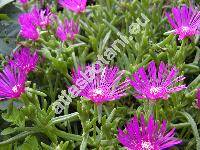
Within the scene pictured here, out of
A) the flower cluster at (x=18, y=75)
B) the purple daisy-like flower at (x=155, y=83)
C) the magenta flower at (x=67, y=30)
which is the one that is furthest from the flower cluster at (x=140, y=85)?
the magenta flower at (x=67, y=30)

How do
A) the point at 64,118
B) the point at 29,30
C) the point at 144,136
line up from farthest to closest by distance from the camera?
the point at 29,30, the point at 64,118, the point at 144,136

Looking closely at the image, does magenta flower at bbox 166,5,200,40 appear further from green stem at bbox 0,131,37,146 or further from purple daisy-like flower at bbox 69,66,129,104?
green stem at bbox 0,131,37,146

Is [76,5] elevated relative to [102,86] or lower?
elevated

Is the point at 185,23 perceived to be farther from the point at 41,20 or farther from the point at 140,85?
the point at 41,20

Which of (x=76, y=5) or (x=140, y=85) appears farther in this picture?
(x=76, y=5)

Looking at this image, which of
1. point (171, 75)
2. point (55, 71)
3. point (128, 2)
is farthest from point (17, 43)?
point (171, 75)

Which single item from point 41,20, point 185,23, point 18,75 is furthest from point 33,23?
point 185,23

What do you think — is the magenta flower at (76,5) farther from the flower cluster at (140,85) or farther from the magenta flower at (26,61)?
the flower cluster at (140,85)
